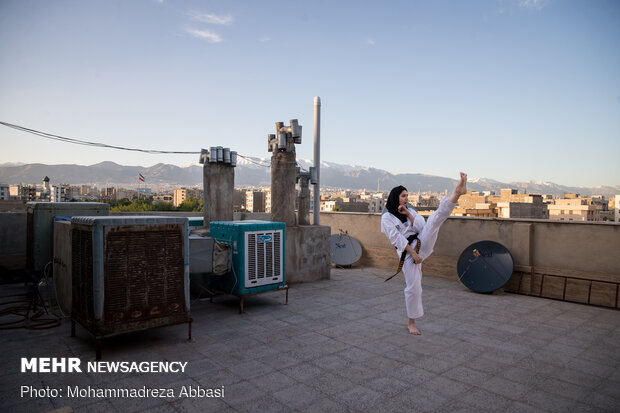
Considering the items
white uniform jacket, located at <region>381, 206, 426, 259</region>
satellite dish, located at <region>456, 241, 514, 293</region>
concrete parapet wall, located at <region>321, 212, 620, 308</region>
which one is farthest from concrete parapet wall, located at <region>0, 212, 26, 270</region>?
satellite dish, located at <region>456, 241, 514, 293</region>

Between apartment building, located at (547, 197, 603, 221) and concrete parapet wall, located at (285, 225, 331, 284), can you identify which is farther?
apartment building, located at (547, 197, 603, 221)

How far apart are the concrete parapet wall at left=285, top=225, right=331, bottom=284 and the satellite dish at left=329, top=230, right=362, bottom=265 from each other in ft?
6.14

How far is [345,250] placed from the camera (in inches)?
457

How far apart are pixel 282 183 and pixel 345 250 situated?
3.61m

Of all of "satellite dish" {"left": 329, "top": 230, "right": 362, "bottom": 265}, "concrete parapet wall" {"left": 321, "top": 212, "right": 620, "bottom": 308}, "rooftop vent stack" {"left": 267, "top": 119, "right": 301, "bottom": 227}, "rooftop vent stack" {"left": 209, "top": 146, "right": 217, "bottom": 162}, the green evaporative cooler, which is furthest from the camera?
"satellite dish" {"left": 329, "top": 230, "right": 362, "bottom": 265}

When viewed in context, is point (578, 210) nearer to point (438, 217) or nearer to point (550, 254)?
point (550, 254)

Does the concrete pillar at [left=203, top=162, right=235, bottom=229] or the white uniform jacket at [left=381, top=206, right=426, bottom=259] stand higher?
the concrete pillar at [left=203, top=162, right=235, bottom=229]

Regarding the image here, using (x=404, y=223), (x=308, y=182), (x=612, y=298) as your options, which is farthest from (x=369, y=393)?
(x=308, y=182)

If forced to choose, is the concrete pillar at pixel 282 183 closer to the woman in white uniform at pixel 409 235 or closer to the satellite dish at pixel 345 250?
the satellite dish at pixel 345 250

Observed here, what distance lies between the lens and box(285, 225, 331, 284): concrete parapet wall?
9.00 meters

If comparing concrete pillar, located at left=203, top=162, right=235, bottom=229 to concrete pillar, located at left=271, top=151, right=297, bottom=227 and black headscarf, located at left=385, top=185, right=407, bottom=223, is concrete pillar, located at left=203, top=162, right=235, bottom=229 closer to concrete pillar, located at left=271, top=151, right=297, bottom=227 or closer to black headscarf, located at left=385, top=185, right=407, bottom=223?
concrete pillar, located at left=271, top=151, right=297, bottom=227

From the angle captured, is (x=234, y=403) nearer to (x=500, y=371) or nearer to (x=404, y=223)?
(x=500, y=371)

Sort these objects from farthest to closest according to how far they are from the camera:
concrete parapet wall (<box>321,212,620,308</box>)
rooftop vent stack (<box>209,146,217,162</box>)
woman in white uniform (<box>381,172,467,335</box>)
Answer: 1. rooftop vent stack (<box>209,146,217,162</box>)
2. concrete parapet wall (<box>321,212,620,308</box>)
3. woman in white uniform (<box>381,172,467,335</box>)

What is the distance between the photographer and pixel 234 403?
3436 millimetres
